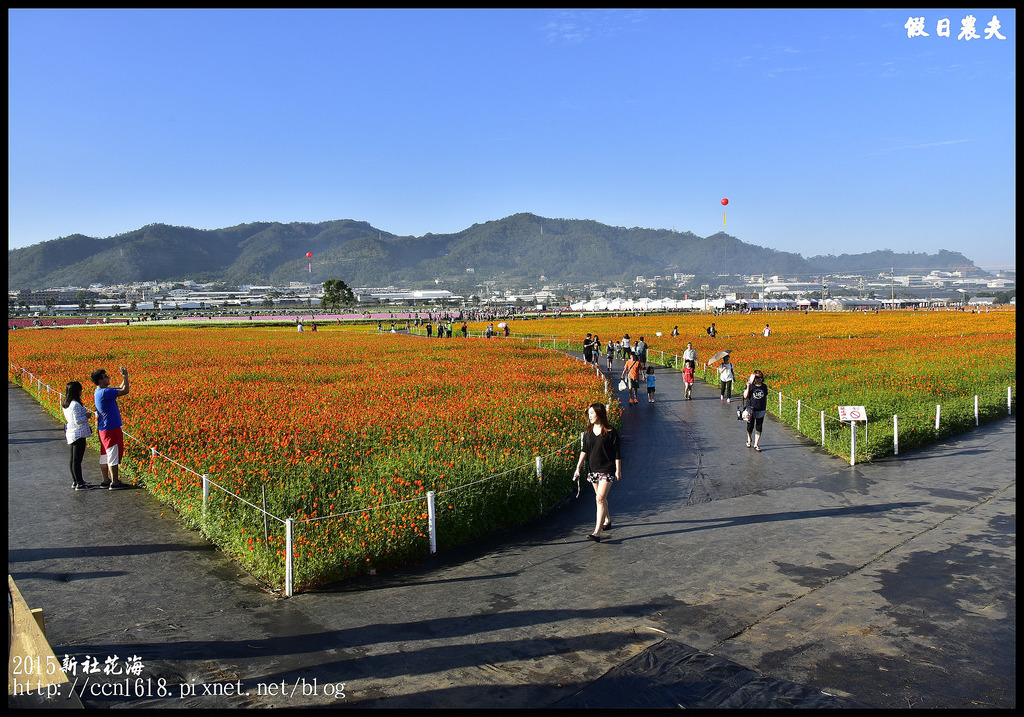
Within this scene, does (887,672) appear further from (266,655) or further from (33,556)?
(33,556)

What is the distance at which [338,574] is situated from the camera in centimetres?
823

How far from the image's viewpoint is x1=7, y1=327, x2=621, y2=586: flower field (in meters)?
8.98

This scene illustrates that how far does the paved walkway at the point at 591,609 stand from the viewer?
228 inches

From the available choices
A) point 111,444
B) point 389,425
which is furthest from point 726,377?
point 111,444

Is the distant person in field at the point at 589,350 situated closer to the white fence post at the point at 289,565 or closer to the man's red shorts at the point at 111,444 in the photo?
the man's red shorts at the point at 111,444

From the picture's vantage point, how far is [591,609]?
7285 millimetres

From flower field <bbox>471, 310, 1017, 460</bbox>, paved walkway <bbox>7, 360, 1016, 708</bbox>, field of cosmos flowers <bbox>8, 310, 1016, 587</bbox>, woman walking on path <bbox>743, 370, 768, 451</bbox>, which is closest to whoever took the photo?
paved walkway <bbox>7, 360, 1016, 708</bbox>

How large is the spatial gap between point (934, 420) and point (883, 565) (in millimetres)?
11098

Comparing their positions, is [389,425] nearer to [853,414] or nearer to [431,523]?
[431,523]

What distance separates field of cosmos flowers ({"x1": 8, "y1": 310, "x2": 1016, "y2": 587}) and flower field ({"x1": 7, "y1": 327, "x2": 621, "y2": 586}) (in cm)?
4

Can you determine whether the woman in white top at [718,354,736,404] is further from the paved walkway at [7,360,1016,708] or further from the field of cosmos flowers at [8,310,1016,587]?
the paved walkway at [7,360,1016,708]

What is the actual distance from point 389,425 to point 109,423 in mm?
5293

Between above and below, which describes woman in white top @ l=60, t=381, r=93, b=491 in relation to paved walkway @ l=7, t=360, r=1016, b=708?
above

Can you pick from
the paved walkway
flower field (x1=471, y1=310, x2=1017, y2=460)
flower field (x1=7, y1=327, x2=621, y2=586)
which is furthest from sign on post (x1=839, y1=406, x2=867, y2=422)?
flower field (x1=7, y1=327, x2=621, y2=586)
